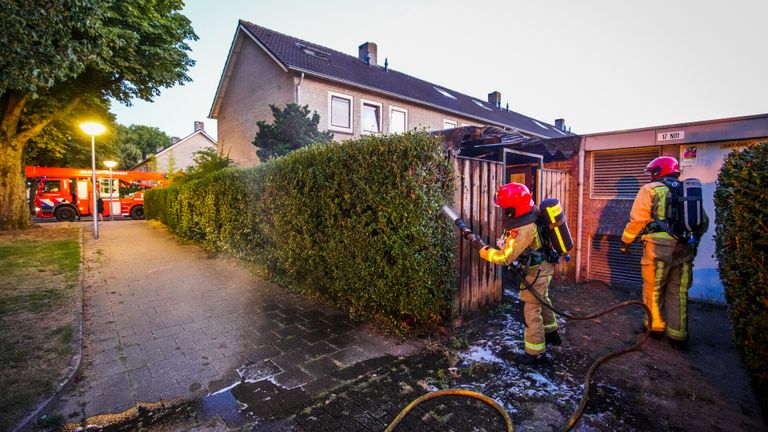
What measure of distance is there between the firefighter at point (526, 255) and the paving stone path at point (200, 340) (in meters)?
1.28

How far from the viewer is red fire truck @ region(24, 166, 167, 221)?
2030 centimetres

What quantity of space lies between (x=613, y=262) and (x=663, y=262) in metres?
2.68

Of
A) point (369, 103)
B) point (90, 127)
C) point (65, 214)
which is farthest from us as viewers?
point (65, 214)

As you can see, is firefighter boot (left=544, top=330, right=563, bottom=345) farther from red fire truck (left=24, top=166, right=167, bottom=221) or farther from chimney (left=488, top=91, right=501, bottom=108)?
chimney (left=488, top=91, right=501, bottom=108)

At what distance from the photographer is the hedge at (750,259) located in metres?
2.42

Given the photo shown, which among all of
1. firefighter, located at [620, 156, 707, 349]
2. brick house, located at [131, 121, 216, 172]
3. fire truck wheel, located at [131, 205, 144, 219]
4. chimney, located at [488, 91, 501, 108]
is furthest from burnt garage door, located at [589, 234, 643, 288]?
brick house, located at [131, 121, 216, 172]

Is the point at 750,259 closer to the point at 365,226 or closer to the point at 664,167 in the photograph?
the point at 664,167

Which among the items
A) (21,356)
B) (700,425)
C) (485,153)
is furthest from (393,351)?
→ (485,153)

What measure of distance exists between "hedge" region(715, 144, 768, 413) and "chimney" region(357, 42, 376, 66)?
21.1m

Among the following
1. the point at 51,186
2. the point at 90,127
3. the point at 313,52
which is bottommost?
the point at 51,186

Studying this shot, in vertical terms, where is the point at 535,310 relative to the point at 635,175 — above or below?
below

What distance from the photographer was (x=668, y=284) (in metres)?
4.16

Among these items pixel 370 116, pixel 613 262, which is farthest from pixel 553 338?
pixel 370 116

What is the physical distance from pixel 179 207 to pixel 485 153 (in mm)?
11212
